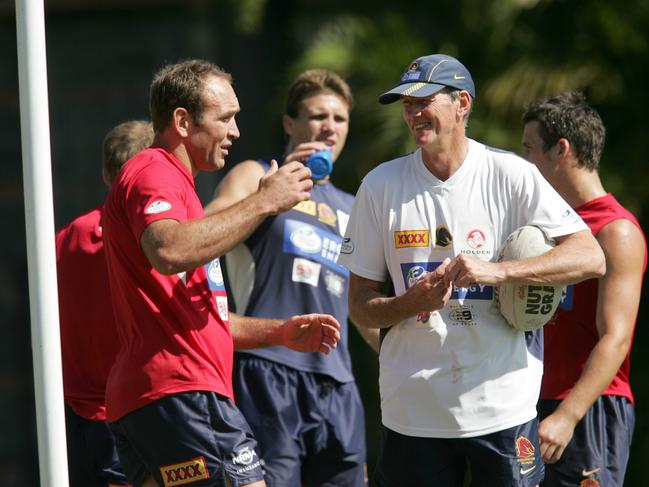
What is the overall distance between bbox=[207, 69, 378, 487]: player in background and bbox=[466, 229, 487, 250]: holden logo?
48.0 inches

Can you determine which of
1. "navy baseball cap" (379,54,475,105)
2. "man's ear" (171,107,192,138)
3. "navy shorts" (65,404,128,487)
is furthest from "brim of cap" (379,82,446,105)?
"navy shorts" (65,404,128,487)

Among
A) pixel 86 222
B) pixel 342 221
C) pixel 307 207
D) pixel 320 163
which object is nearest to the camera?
pixel 86 222

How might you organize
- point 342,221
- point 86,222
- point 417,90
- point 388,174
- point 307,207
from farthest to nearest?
point 342,221
point 307,207
point 86,222
point 388,174
point 417,90

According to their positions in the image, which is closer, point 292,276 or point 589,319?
point 589,319

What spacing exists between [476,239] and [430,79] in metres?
0.60

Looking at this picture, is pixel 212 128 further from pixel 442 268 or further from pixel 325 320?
pixel 442 268

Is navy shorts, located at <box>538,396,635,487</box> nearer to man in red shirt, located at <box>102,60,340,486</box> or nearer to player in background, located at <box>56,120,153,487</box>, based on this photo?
man in red shirt, located at <box>102,60,340,486</box>

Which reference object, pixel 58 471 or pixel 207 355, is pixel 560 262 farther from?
pixel 58 471

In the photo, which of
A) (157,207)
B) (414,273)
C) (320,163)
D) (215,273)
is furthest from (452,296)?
(320,163)

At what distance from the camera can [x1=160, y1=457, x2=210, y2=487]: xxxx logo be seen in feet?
12.3

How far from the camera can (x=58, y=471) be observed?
12.2 feet

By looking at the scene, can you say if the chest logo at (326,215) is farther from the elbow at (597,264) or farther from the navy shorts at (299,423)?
the elbow at (597,264)

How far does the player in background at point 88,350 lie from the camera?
15.8 feet

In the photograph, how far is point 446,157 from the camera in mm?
4090
